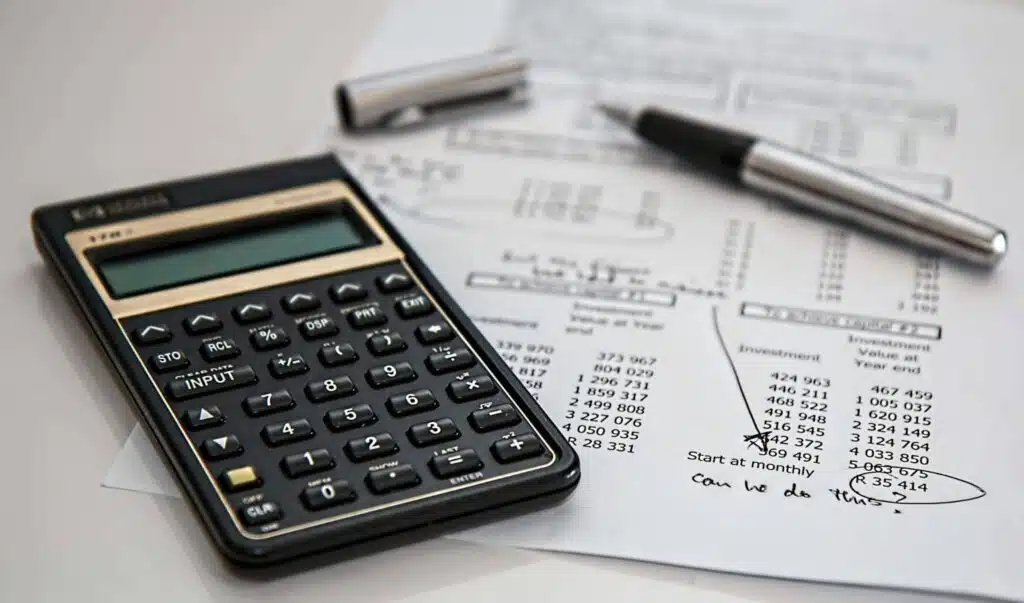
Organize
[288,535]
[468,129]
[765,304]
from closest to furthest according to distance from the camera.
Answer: [288,535] < [765,304] < [468,129]

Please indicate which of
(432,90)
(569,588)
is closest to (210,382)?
(569,588)

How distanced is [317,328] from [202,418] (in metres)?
0.06

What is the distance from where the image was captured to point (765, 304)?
1.67 ft

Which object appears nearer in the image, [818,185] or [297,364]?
[297,364]

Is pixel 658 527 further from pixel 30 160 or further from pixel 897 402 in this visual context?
pixel 30 160

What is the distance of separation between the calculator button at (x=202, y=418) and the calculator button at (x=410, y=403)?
0.18 feet

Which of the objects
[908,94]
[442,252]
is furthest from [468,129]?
[908,94]

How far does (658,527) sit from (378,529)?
0.29 ft

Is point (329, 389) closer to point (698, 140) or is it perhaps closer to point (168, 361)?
point (168, 361)

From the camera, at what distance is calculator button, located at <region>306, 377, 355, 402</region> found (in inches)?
16.7

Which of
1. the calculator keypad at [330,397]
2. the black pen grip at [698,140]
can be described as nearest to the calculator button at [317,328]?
the calculator keypad at [330,397]

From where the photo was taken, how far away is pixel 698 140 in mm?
588

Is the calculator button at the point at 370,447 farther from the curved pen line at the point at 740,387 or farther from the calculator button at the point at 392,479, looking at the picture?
the curved pen line at the point at 740,387

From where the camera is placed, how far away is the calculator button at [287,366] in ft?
1.42
